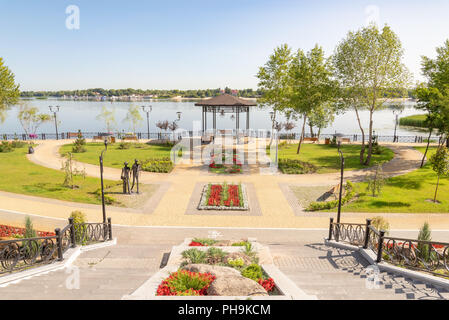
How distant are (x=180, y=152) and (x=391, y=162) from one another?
20.2 meters

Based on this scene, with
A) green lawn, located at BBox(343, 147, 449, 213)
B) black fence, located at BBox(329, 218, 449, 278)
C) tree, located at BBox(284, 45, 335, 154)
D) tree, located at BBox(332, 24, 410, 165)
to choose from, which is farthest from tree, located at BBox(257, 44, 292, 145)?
black fence, located at BBox(329, 218, 449, 278)

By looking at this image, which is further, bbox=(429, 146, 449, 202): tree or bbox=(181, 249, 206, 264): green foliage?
bbox=(429, 146, 449, 202): tree

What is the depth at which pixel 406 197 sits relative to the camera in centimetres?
1802

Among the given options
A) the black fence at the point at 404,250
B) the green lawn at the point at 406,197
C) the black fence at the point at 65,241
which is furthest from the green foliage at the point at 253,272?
the green lawn at the point at 406,197

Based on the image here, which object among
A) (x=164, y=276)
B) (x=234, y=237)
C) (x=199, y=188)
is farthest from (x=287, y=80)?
(x=164, y=276)

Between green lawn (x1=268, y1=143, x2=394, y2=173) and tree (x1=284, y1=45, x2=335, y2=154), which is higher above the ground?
tree (x1=284, y1=45, x2=335, y2=154)

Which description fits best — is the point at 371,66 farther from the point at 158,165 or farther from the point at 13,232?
the point at 13,232

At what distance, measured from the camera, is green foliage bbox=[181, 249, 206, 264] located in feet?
29.8

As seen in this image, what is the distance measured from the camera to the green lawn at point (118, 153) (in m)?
27.2

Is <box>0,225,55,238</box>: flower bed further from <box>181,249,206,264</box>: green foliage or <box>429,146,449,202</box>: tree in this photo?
<box>429,146,449,202</box>: tree

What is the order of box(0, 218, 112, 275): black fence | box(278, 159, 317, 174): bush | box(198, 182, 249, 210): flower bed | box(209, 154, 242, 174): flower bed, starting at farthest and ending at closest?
box(209, 154, 242, 174): flower bed
box(278, 159, 317, 174): bush
box(198, 182, 249, 210): flower bed
box(0, 218, 112, 275): black fence

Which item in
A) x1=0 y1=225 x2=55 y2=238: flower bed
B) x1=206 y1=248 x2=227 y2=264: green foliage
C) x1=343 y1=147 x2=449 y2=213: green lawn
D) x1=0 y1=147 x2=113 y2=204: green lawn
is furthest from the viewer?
x1=0 y1=147 x2=113 y2=204: green lawn

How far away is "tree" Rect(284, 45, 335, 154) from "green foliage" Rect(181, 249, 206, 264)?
2311 centimetres
